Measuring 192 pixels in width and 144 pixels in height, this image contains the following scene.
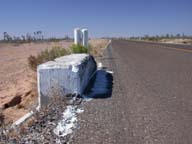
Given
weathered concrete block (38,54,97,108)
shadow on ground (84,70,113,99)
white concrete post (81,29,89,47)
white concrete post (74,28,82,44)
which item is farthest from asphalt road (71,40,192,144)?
white concrete post (81,29,89,47)

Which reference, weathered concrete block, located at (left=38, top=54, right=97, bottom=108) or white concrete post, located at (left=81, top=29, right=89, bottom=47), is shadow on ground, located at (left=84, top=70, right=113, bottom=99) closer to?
weathered concrete block, located at (left=38, top=54, right=97, bottom=108)

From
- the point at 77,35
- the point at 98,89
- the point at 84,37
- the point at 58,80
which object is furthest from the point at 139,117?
the point at 84,37

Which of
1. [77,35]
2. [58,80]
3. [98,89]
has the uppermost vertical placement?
[77,35]

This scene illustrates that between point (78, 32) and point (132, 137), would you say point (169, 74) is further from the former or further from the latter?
point (78, 32)

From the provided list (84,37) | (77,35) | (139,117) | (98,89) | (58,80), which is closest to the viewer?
(139,117)

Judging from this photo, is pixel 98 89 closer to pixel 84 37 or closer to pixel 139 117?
pixel 139 117

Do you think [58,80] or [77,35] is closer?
[58,80]

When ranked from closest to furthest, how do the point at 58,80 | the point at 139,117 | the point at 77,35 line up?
the point at 139,117 < the point at 58,80 < the point at 77,35

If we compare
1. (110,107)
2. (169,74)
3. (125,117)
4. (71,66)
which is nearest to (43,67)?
(71,66)

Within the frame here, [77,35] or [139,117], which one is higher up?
[77,35]

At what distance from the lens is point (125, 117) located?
717 centimetres

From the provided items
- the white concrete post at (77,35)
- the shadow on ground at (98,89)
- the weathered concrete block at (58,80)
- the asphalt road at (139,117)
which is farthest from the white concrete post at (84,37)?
the weathered concrete block at (58,80)

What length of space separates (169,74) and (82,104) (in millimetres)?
7172

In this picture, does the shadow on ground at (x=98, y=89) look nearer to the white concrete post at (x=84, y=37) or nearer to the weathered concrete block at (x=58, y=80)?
the weathered concrete block at (x=58, y=80)
